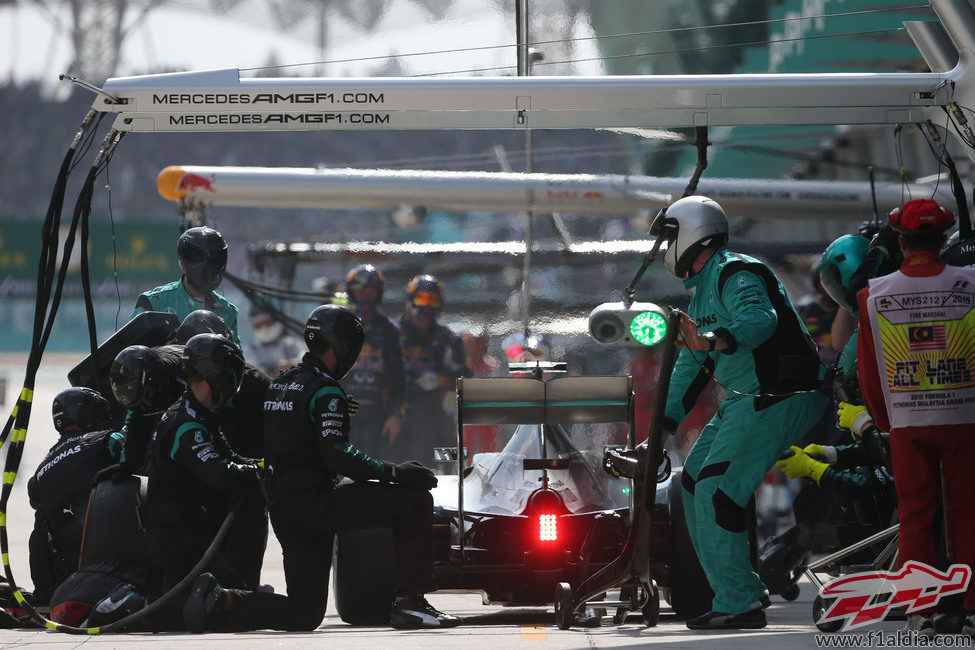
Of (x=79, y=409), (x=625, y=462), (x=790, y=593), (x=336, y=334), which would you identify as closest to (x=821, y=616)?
(x=625, y=462)

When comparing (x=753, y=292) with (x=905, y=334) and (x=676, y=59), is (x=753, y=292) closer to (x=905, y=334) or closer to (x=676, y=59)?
(x=905, y=334)

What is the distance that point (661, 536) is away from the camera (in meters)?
6.71

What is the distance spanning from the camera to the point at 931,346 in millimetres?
5070

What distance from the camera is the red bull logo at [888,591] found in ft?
16.0

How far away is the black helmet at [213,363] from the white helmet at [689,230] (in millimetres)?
2102

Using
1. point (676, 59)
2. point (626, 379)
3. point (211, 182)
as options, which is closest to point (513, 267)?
point (211, 182)

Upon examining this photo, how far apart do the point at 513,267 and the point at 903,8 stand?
14.1 feet

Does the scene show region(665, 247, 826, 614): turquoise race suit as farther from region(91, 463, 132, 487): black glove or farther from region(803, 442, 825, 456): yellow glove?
region(91, 463, 132, 487): black glove

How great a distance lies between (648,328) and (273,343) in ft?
13.7

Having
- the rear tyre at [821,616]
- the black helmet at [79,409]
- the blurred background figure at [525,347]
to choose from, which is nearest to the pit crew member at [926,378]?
the rear tyre at [821,616]

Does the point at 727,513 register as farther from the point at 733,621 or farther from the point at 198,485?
the point at 198,485

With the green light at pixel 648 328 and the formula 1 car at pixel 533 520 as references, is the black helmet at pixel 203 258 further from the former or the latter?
the green light at pixel 648 328

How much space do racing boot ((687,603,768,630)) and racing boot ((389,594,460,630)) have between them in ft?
4.04

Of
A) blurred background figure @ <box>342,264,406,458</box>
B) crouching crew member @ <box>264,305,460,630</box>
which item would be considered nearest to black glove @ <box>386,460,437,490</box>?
crouching crew member @ <box>264,305,460,630</box>
